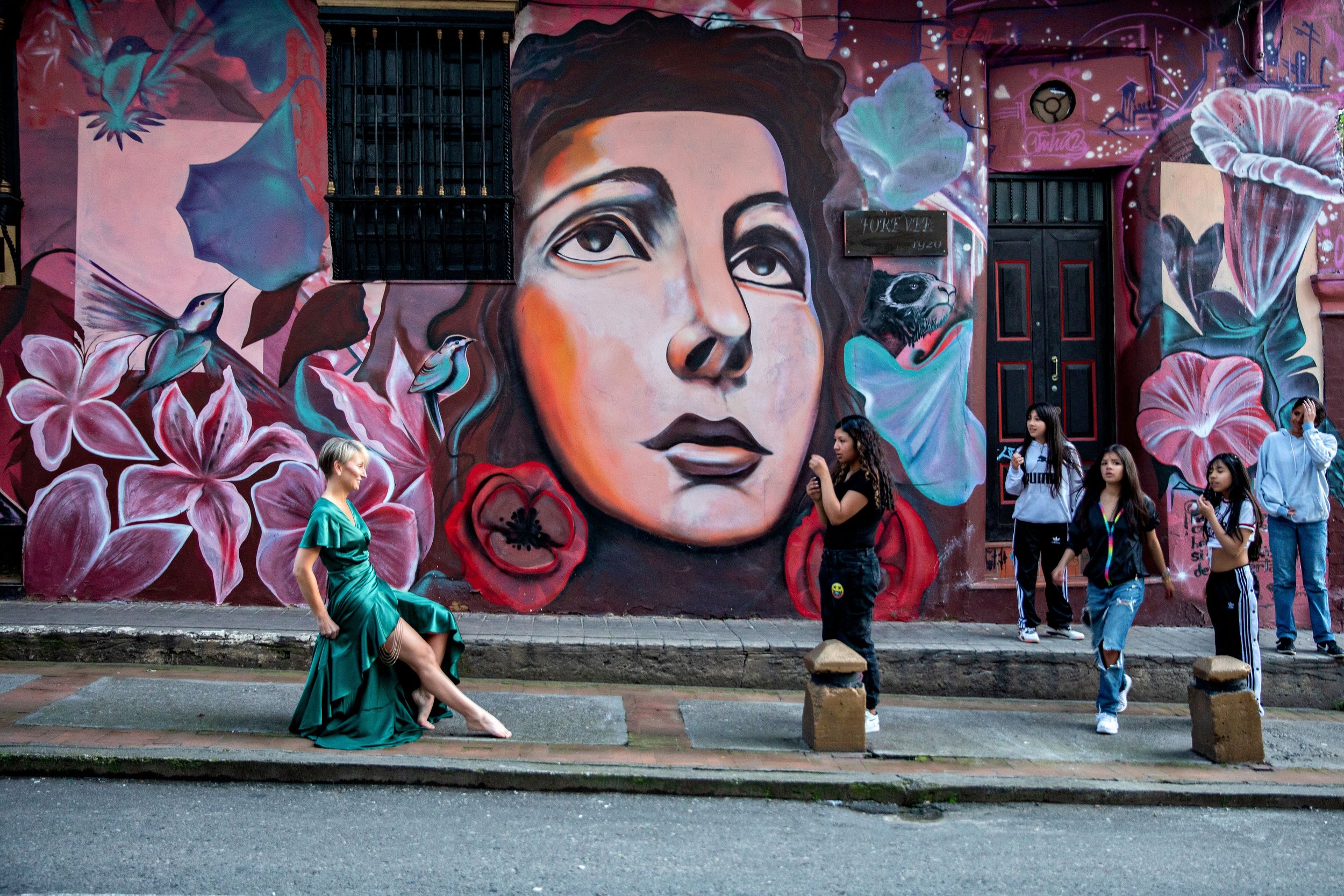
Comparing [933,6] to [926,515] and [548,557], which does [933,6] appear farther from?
[548,557]

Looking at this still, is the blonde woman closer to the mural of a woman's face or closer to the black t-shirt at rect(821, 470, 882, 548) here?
the black t-shirt at rect(821, 470, 882, 548)

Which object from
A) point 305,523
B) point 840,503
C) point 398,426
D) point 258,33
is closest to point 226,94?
point 258,33

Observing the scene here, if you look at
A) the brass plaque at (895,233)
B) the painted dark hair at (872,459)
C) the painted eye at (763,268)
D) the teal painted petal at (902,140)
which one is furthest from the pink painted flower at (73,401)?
the teal painted petal at (902,140)

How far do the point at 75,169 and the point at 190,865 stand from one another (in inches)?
252

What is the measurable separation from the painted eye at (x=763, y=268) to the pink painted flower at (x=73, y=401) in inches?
192

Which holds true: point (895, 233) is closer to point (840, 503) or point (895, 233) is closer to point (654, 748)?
point (840, 503)

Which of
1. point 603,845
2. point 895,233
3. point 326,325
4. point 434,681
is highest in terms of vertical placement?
point 895,233

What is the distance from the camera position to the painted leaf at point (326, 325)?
27.2 feet

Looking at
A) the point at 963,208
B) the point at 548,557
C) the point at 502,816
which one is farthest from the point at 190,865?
the point at 963,208

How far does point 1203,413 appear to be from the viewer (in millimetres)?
8789

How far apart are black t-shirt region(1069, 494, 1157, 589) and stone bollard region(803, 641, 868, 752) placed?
69.7 inches

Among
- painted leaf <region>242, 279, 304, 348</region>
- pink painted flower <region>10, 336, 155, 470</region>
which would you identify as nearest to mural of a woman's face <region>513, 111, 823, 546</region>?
painted leaf <region>242, 279, 304, 348</region>

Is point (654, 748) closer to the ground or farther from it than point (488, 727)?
closer to the ground

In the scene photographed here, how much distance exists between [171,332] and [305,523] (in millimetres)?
1862
